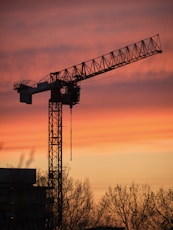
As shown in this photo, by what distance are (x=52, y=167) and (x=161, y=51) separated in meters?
36.4

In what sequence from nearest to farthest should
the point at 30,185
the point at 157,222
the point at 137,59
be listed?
1. the point at 157,222
2. the point at 137,59
3. the point at 30,185

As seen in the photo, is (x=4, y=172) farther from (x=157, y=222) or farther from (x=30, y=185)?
(x=157, y=222)

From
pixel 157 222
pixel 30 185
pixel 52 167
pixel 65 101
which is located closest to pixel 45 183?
pixel 30 185

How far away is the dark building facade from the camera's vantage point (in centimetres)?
11631

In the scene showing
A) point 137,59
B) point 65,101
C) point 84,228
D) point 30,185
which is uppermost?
point 137,59

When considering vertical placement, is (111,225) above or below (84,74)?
below

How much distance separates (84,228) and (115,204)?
9058mm

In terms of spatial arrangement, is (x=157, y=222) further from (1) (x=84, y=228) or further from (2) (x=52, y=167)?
(2) (x=52, y=167)

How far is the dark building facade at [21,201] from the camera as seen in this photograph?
11631 centimetres

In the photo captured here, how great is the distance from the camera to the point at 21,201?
12475 centimetres

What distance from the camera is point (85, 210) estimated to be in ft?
396

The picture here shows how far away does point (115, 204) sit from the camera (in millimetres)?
120125

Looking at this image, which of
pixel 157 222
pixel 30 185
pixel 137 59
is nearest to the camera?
pixel 157 222

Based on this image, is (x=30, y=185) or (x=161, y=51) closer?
(x=161, y=51)
